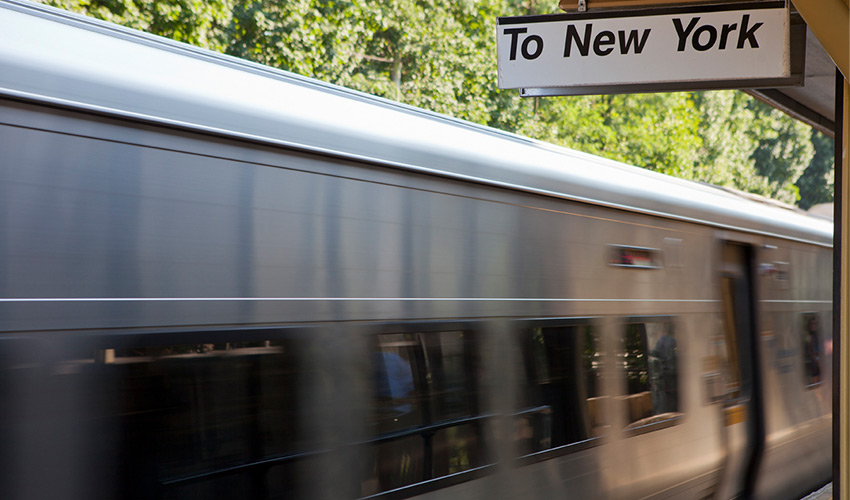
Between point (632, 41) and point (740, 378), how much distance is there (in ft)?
12.5

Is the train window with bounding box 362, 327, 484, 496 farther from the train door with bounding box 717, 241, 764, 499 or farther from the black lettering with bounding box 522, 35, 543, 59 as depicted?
the train door with bounding box 717, 241, 764, 499

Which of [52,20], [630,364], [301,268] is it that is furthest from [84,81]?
[630,364]

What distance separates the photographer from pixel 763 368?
6.75m

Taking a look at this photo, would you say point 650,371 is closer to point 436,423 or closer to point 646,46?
point 436,423

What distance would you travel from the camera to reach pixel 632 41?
3590 mm

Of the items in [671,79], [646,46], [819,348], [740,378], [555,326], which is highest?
[646,46]

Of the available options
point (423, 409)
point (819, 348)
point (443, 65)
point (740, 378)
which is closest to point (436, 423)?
point (423, 409)

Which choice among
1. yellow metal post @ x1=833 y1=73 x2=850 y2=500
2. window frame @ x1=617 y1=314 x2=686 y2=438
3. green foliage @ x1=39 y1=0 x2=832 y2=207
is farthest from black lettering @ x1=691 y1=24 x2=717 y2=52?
green foliage @ x1=39 y1=0 x2=832 y2=207

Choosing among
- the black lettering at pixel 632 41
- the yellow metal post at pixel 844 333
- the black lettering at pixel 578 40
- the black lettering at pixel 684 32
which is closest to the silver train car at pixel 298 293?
the black lettering at pixel 578 40

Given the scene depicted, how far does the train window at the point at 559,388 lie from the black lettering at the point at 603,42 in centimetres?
143

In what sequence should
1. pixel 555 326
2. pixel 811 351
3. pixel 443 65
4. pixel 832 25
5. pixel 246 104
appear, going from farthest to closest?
pixel 443 65 < pixel 811 351 < pixel 555 326 < pixel 246 104 < pixel 832 25

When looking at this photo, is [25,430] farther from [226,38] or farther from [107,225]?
[226,38]

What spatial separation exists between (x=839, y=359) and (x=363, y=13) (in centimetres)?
1225

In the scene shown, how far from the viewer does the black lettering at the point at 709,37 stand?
349 centimetres
